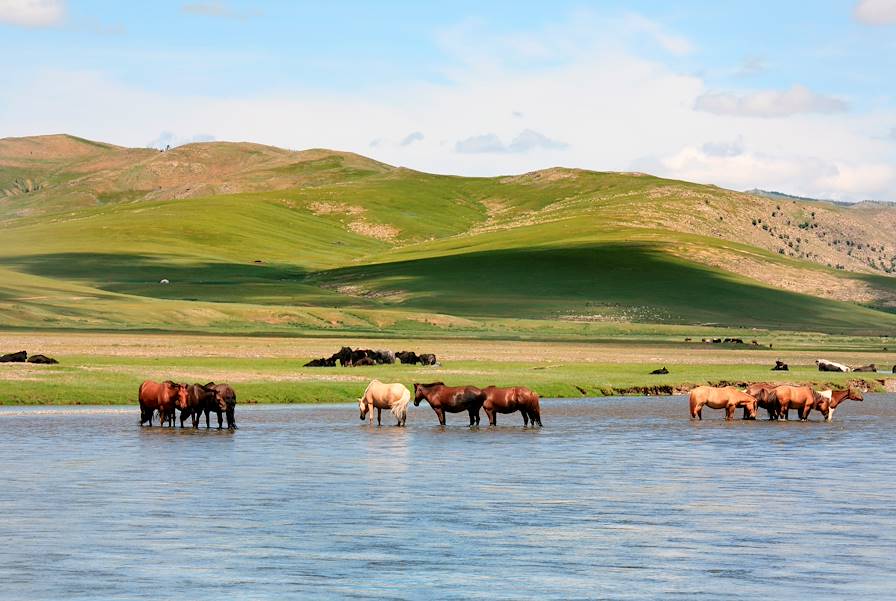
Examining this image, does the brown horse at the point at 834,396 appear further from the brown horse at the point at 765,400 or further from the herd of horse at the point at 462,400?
the herd of horse at the point at 462,400

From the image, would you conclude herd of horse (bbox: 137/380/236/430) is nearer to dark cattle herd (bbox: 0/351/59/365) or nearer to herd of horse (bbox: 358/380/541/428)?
herd of horse (bbox: 358/380/541/428)

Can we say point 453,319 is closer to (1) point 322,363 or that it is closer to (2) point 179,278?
(1) point 322,363

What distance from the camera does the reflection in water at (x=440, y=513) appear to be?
17688mm

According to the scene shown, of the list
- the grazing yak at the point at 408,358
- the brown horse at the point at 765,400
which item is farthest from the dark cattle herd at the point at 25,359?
the brown horse at the point at 765,400

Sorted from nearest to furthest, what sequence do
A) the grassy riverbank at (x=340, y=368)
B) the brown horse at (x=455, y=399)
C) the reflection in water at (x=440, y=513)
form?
the reflection in water at (x=440, y=513) < the brown horse at (x=455, y=399) < the grassy riverbank at (x=340, y=368)

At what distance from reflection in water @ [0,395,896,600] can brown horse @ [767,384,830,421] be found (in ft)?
18.3

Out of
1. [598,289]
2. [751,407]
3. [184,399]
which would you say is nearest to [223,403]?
[184,399]

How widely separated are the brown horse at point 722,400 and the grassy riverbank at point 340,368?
12.6 meters

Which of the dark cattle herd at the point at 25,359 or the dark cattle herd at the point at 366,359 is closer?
the dark cattle herd at the point at 25,359

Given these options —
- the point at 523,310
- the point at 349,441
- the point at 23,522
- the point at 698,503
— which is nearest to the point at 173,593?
the point at 23,522

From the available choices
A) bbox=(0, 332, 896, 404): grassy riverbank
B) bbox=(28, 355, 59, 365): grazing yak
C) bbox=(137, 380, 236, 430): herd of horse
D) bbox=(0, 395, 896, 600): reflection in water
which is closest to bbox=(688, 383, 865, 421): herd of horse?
bbox=(0, 395, 896, 600): reflection in water

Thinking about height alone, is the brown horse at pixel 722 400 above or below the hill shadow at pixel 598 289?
below

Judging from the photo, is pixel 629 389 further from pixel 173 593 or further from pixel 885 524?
pixel 173 593

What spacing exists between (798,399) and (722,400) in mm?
2666
